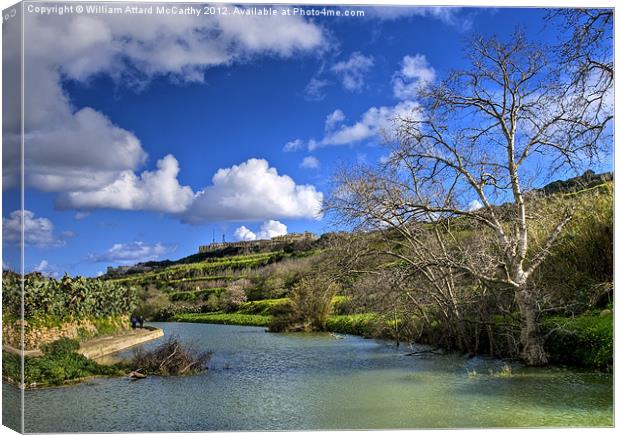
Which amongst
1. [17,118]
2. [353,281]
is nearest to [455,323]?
[353,281]

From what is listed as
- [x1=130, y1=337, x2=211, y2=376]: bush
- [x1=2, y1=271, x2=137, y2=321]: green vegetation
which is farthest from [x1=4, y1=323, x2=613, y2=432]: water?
[x1=2, y1=271, x2=137, y2=321]: green vegetation

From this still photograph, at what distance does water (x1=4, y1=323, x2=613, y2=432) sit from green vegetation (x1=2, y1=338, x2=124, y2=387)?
18 centimetres

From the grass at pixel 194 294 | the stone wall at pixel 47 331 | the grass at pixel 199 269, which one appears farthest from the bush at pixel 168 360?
the grass at pixel 194 294

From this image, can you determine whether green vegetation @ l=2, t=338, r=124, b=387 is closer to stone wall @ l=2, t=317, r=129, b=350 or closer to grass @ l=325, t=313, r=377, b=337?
stone wall @ l=2, t=317, r=129, b=350

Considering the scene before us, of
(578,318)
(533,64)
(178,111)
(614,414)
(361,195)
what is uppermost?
(533,64)

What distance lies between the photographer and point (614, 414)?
25.2 feet

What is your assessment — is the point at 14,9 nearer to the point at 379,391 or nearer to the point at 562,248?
the point at 379,391

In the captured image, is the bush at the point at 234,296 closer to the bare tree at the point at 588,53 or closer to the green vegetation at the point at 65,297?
the green vegetation at the point at 65,297

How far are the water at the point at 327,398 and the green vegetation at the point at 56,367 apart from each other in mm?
179

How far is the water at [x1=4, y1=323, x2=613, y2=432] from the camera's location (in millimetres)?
7613

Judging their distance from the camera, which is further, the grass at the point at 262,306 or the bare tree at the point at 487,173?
the grass at the point at 262,306

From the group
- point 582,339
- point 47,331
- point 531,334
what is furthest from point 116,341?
point 582,339

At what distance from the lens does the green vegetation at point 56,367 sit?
754cm

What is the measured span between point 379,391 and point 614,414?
10.2 feet
